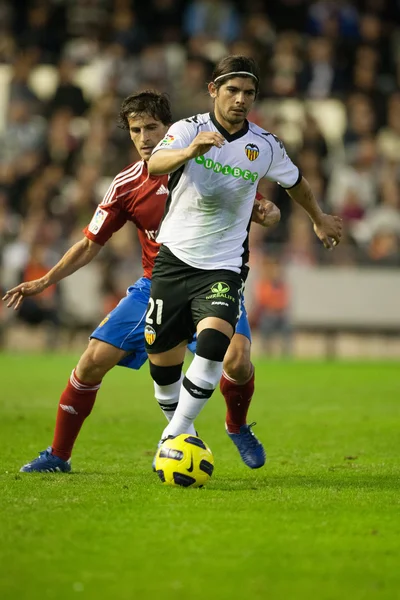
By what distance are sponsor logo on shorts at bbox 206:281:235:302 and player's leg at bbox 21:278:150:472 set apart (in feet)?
2.89

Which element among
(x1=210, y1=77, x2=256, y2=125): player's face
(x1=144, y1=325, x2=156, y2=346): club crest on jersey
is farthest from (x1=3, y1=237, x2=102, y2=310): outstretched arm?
(x1=210, y1=77, x2=256, y2=125): player's face

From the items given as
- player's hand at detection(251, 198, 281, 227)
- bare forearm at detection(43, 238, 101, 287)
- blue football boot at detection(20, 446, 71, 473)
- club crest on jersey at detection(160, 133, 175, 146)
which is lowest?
blue football boot at detection(20, 446, 71, 473)

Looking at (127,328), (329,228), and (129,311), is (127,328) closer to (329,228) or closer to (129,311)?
(129,311)

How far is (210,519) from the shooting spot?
5578 millimetres

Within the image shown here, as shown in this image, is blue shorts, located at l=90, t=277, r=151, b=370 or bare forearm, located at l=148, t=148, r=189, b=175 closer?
bare forearm, located at l=148, t=148, r=189, b=175

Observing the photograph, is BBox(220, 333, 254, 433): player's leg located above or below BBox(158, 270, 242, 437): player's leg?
below

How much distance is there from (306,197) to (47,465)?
2.47 m

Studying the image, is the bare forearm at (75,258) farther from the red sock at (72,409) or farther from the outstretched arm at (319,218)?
the outstretched arm at (319,218)

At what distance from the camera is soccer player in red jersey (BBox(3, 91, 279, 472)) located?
749cm

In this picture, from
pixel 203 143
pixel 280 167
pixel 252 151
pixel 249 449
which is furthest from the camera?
pixel 249 449

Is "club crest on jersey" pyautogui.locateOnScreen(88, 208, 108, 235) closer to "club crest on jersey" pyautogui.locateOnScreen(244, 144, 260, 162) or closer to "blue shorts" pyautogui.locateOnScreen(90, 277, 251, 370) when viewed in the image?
"blue shorts" pyautogui.locateOnScreen(90, 277, 251, 370)

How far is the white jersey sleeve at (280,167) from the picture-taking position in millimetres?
7275

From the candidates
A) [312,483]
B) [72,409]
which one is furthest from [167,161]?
[312,483]

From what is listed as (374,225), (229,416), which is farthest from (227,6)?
(229,416)
